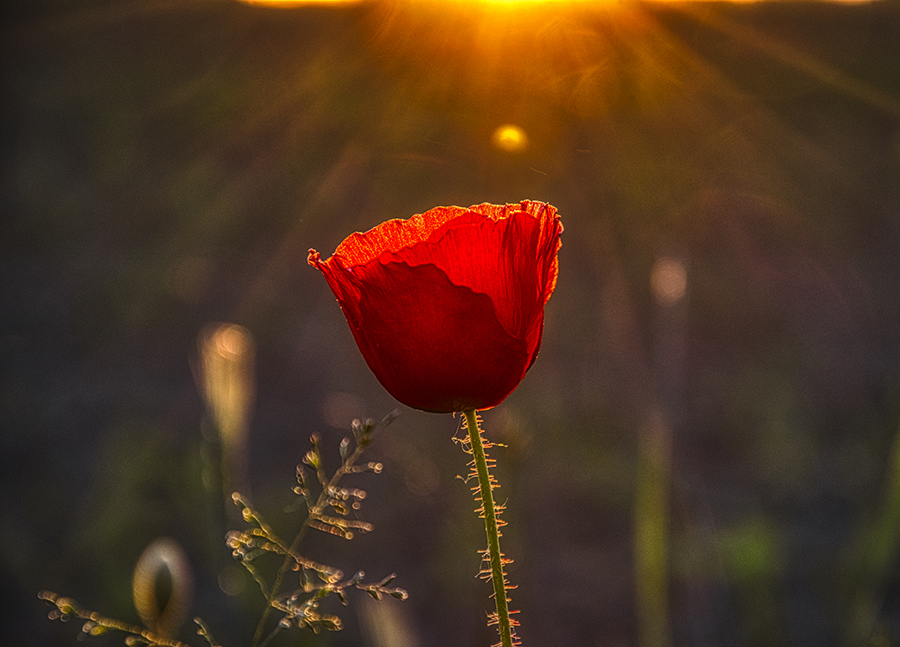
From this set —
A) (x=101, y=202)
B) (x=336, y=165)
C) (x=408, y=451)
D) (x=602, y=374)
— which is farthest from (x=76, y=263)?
(x=602, y=374)

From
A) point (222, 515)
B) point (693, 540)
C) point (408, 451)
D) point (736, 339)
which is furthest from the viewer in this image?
point (736, 339)

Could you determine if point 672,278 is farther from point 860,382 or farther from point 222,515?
point 860,382

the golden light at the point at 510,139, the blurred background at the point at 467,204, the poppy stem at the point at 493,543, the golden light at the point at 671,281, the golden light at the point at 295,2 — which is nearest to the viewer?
the poppy stem at the point at 493,543

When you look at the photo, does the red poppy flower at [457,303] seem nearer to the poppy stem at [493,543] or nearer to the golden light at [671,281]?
the poppy stem at [493,543]

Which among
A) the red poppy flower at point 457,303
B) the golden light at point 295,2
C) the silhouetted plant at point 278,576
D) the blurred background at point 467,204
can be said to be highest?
the golden light at point 295,2

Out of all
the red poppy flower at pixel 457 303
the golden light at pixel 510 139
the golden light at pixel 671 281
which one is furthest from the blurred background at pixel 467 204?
the red poppy flower at pixel 457 303

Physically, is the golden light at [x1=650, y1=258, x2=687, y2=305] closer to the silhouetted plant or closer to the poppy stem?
the silhouetted plant

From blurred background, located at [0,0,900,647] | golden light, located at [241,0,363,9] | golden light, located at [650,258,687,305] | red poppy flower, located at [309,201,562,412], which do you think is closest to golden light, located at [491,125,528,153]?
blurred background, located at [0,0,900,647]
